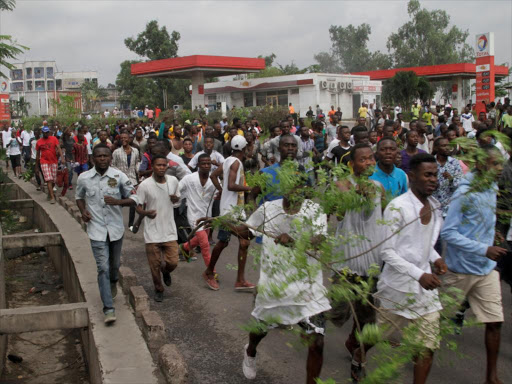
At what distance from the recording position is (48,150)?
13.8 meters

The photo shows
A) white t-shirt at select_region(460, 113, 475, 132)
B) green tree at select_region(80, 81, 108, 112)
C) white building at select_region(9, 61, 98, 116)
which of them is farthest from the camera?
white building at select_region(9, 61, 98, 116)

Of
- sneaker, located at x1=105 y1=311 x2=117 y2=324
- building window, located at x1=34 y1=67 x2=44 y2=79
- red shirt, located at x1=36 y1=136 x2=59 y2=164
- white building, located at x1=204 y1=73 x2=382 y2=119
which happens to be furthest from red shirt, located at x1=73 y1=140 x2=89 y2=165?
building window, located at x1=34 y1=67 x2=44 y2=79

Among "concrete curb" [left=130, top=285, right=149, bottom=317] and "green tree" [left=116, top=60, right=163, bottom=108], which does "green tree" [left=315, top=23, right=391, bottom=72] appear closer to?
"green tree" [left=116, top=60, right=163, bottom=108]

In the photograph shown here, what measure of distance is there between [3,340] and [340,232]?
5605 mm

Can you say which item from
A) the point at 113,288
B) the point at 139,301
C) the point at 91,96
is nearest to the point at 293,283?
the point at 139,301

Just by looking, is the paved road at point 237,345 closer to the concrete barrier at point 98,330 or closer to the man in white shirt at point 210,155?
the concrete barrier at point 98,330

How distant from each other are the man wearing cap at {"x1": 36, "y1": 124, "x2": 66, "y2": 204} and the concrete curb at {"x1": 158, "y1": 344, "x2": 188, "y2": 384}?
9.74 metres

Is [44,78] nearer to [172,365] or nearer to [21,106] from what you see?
[21,106]

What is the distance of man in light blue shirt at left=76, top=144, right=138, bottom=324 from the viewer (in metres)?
6.17

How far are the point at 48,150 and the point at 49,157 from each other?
171mm

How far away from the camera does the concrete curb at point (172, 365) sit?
4609 millimetres

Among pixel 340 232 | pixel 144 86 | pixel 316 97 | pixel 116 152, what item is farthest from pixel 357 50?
pixel 340 232

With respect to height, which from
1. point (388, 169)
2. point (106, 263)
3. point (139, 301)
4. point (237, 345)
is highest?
point (388, 169)

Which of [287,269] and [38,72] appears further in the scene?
[38,72]
